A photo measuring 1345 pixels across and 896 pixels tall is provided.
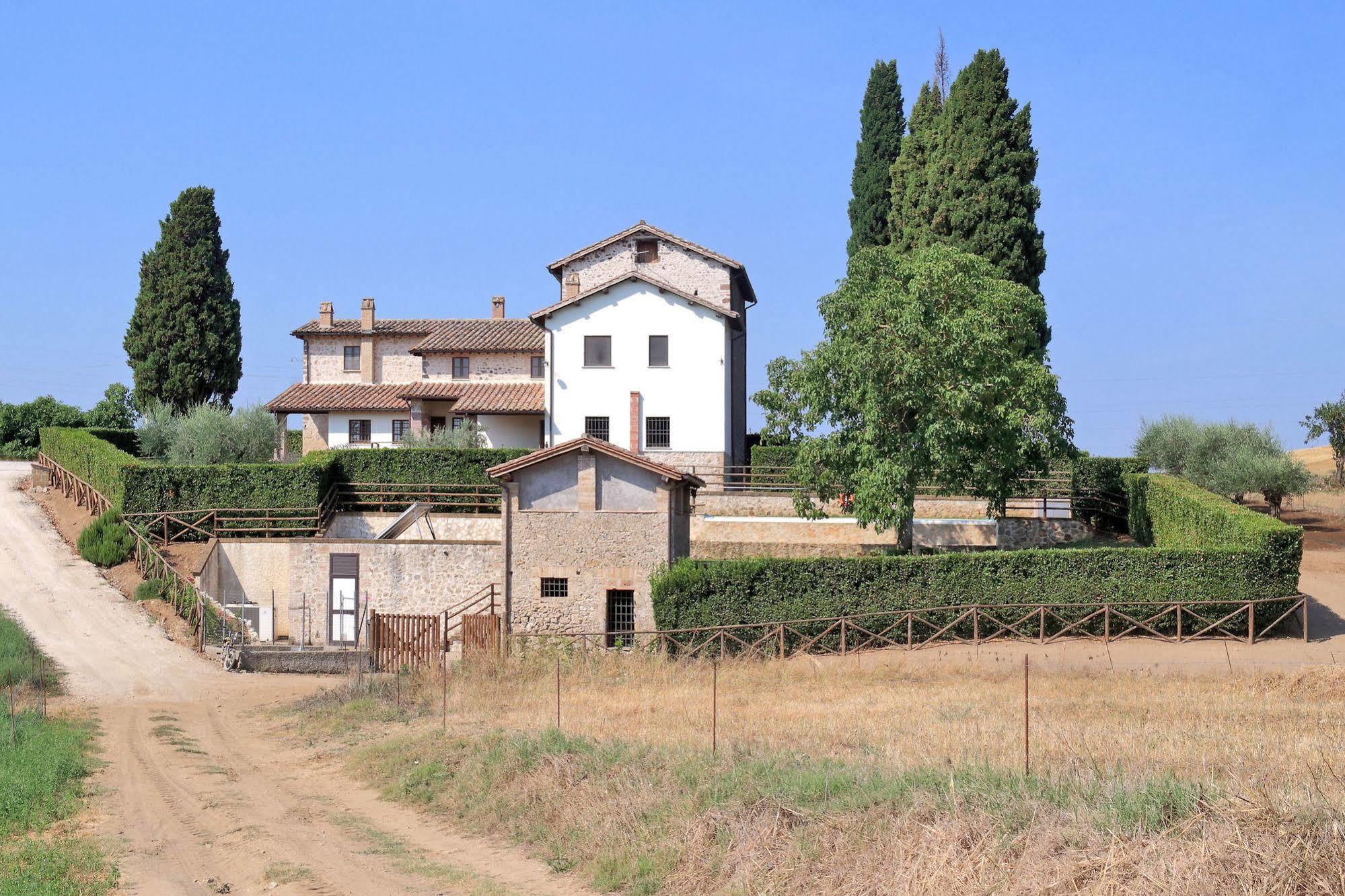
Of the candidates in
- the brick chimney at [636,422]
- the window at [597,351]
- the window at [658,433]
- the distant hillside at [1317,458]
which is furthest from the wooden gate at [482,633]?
the distant hillside at [1317,458]

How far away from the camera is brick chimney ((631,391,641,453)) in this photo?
148 feet

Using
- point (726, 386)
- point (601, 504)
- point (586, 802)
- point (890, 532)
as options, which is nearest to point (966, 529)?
point (890, 532)

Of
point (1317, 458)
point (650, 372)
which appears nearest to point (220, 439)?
point (650, 372)

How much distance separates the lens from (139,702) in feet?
83.7

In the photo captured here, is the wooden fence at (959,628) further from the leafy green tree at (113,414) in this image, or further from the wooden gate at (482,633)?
the leafy green tree at (113,414)

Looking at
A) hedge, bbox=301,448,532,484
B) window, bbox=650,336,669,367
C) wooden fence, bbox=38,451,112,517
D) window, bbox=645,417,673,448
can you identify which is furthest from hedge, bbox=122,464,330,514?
window, bbox=650,336,669,367

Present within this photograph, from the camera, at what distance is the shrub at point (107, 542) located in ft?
117

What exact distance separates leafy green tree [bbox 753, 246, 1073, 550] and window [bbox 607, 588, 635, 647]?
21.9 feet

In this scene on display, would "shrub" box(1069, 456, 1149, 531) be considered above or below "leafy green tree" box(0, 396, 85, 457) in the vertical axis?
below

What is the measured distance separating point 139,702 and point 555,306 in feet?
75.8

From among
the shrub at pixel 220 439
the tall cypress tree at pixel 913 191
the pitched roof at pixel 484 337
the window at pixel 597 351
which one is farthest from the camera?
the pitched roof at pixel 484 337

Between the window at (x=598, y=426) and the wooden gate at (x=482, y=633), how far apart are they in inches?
629

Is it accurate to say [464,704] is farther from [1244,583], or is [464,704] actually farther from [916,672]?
[1244,583]

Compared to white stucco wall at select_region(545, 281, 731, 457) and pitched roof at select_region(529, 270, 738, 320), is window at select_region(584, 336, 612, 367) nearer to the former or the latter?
white stucco wall at select_region(545, 281, 731, 457)
